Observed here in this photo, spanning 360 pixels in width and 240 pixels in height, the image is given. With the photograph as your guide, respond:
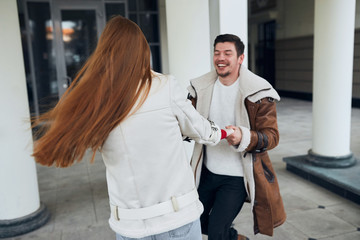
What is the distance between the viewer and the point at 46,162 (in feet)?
4.43

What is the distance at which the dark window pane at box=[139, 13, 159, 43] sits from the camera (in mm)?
9773

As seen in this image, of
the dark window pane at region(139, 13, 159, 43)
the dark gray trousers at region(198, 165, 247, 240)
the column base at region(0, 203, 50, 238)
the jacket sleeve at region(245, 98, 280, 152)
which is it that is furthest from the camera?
the dark window pane at region(139, 13, 159, 43)

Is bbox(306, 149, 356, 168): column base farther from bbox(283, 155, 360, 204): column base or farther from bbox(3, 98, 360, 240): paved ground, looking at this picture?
bbox(3, 98, 360, 240): paved ground

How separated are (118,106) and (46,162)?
37 cm

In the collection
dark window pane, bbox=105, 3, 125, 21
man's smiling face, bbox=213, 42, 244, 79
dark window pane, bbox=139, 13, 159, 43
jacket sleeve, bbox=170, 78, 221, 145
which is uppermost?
dark window pane, bbox=105, 3, 125, 21

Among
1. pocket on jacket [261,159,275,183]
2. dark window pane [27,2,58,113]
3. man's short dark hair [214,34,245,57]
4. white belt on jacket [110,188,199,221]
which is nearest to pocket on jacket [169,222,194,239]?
white belt on jacket [110,188,199,221]

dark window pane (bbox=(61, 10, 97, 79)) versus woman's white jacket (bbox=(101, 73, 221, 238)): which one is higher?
dark window pane (bbox=(61, 10, 97, 79))

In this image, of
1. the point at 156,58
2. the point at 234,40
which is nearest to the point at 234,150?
the point at 234,40

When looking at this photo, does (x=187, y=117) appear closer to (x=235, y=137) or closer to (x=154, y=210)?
(x=154, y=210)

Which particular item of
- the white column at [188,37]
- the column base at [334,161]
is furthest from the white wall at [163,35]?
the white column at [188,37]

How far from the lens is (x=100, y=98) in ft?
4.21

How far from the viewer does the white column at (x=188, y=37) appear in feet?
12.0

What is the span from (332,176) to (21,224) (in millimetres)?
3790

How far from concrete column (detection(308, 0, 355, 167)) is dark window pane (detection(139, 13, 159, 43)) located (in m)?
5.92
